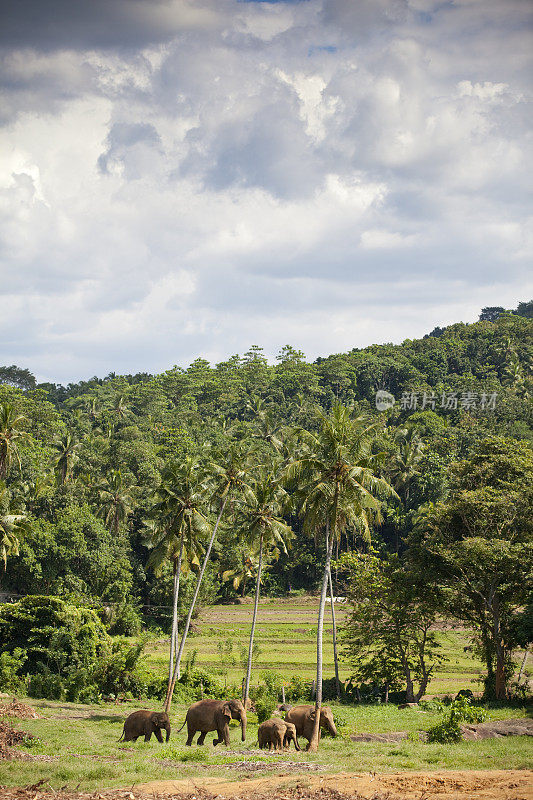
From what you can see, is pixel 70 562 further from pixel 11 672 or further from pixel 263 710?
pixel 263 710

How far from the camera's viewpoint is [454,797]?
11.7 metres

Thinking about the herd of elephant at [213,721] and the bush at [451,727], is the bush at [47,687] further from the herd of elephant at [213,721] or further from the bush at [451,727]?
the bush at [451,727]

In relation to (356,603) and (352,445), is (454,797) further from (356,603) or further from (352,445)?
(356,603)

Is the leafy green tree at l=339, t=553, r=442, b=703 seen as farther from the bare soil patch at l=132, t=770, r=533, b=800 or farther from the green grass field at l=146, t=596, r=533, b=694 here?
the bare soil patch at l=132, t=770, r=533, b=800

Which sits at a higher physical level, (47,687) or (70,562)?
(70,562)

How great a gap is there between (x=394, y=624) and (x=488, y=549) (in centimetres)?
816

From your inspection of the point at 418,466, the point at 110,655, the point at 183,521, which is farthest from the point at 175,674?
the point at 418,466

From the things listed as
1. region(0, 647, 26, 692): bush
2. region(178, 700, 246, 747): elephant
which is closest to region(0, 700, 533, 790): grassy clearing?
region(178, 700, 246, 747): elephant

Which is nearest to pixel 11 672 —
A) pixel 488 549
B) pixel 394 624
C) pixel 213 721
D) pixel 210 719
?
pixel 210 719

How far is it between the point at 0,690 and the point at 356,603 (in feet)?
63.0

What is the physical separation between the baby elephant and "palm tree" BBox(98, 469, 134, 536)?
45.5 m

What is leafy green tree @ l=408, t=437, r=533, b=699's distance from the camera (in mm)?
28844

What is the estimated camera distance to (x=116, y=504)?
207ft

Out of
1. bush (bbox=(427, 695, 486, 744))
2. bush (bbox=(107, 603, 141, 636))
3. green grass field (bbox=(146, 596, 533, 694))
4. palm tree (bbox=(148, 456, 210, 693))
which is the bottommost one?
green grass field (bbox=(146, 596, 533, 694))
